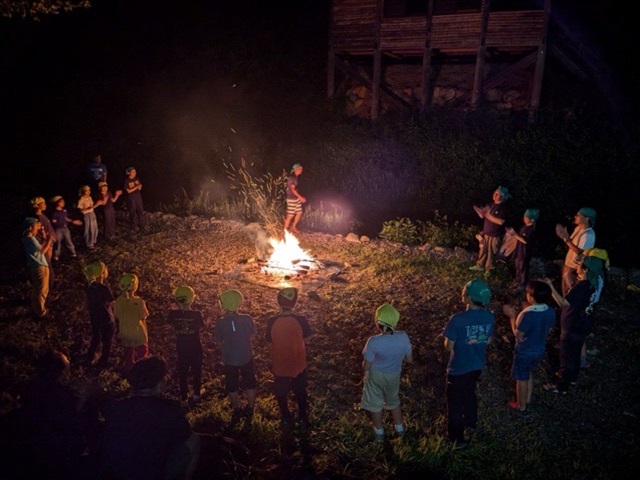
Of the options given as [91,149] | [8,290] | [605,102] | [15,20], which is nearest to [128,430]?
[8,290]

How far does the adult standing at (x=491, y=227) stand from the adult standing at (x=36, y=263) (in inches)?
282

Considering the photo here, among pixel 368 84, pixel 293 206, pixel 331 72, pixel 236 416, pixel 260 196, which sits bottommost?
pixel 236 416

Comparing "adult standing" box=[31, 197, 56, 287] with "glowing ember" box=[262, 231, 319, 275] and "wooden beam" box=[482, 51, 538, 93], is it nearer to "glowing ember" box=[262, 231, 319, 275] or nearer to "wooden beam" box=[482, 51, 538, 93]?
"glowing ember" box=[262, 231, 319, 275]

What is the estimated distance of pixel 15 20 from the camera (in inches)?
711

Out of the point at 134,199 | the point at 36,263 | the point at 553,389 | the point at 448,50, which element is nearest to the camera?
the point at 553,389

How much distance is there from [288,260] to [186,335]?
4.36m

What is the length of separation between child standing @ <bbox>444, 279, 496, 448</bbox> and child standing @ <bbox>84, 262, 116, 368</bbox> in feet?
13.4

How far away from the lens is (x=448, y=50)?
54.6 ft

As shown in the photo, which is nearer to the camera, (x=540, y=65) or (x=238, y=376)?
(x=238, y=376)

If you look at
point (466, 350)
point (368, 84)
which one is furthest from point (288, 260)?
point (368, 84)

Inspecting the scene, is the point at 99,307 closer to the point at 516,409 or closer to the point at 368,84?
the point at 516,409

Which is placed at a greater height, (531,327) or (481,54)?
(481,54)

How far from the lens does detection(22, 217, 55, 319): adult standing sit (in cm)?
723

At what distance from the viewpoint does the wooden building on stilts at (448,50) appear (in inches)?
605
